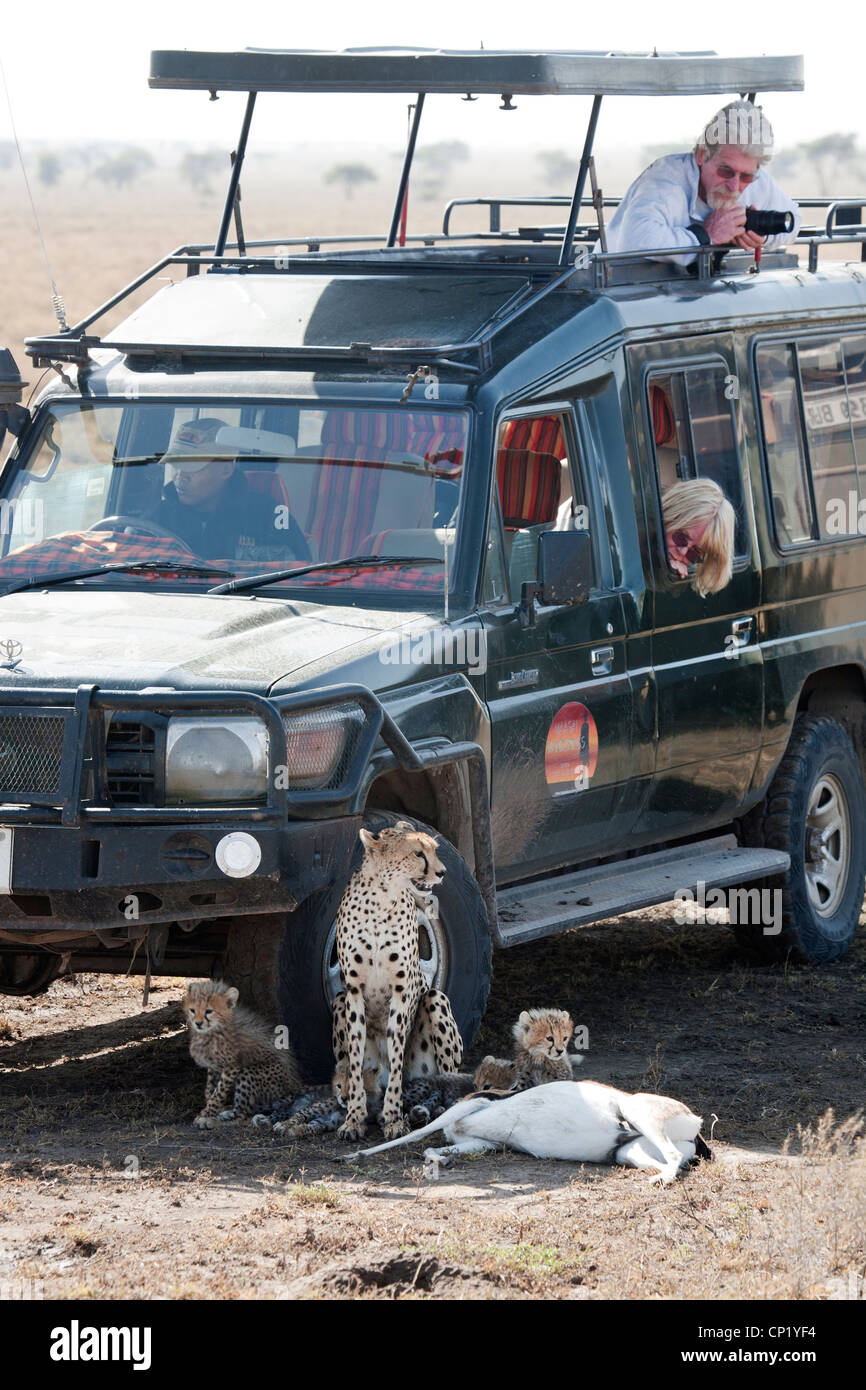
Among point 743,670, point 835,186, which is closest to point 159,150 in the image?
point 835,186

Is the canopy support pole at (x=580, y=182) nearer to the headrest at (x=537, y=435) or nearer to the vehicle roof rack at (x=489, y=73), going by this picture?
the vehicle roof rack at (x=489, y=73)

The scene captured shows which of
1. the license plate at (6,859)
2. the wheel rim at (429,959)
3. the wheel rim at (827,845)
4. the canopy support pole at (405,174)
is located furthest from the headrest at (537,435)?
the canopy support pole at (405,174)

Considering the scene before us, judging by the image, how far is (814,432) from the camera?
9.00 meters

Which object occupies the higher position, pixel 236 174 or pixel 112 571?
pixel 236 174

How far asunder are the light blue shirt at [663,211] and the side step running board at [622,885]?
2313mm

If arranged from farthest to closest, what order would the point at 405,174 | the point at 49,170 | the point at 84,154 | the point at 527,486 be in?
the point at 84,154, the point at 49,170, the point at 405,174, the point at 527,486

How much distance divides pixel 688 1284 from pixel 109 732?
7.30ft

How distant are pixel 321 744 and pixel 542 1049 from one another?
118 centimetres

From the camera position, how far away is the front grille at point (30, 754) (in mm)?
5930

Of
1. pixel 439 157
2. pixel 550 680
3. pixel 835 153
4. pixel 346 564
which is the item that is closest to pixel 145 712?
pixel 346 564

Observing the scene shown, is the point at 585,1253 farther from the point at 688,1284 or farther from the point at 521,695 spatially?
the point at 521,695

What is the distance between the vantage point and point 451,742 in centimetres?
667

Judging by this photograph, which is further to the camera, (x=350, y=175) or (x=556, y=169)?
(x=556, y=169)

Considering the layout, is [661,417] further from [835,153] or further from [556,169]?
[556,169]
